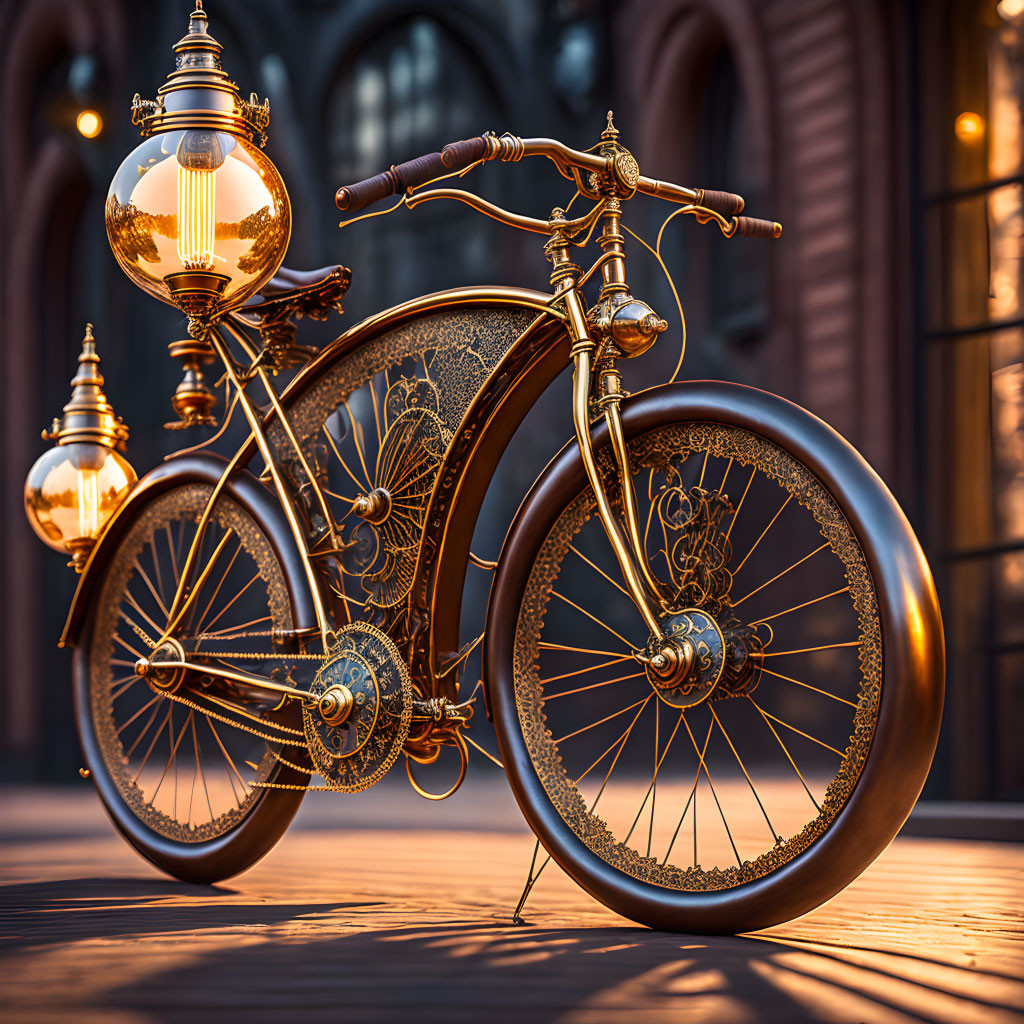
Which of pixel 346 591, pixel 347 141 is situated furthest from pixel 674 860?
pixel 347 141

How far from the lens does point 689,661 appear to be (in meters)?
2.16

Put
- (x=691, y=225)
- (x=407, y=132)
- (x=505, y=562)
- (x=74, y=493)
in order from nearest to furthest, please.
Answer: (x=505, y=562) → (x=74, y=493) → (x=691, y=225) → (x=407, y=132)

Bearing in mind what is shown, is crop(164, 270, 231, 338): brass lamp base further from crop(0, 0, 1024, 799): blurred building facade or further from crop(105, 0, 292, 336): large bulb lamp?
crop(0, 0, 1024, 799): blurred building facade

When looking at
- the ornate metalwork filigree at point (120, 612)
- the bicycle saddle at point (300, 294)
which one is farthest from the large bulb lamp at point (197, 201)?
the ornate metalwork filigree at point (120, 612)

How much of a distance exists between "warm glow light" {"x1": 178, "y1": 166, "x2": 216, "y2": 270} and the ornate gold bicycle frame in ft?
1.18

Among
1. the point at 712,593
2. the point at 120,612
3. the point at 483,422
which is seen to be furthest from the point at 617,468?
the point at 120,612

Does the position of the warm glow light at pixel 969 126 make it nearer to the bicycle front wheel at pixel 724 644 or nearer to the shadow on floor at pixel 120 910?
the bicycle front wheel at pixel 724 644

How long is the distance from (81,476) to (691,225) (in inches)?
158

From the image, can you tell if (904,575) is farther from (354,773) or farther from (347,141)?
(347,141)

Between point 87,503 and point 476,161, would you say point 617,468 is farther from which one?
point 87,503

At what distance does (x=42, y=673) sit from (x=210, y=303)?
256 inches

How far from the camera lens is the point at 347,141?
841 centimetres

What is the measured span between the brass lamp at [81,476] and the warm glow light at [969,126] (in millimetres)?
3597

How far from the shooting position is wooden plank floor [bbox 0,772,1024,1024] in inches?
66.0
